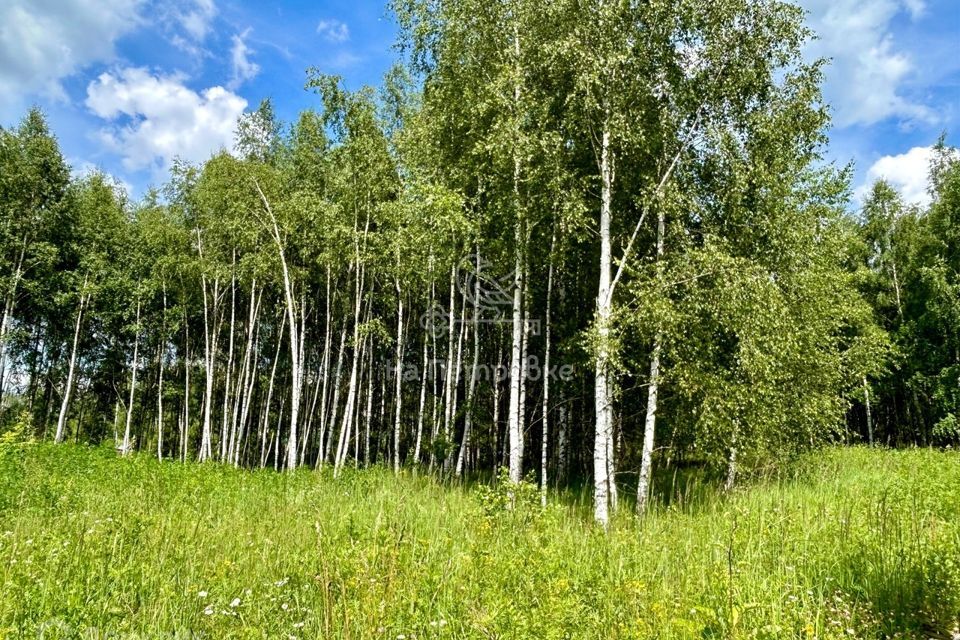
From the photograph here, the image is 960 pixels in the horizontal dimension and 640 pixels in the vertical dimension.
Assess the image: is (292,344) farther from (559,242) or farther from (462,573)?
(462,573)

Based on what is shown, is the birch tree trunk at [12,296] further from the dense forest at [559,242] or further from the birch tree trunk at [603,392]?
the birch tree trunk at [603,392]

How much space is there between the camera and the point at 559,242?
13680mm

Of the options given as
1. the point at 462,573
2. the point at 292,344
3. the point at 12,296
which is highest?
the point at 12,296

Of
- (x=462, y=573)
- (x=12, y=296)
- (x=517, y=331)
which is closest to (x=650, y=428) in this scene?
(x=517, y=331)

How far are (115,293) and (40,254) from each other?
3.96 m

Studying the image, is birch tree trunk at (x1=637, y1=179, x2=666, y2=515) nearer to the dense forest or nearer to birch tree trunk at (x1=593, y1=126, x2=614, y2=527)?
the dense forest

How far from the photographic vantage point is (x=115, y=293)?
90.5 feet

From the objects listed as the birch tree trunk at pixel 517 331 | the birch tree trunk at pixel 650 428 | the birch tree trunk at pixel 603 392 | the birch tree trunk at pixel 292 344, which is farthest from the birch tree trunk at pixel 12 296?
the birch tree trunk at pixel 650 428

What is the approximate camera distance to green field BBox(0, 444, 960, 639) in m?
3.58

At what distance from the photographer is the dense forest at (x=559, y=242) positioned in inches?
424

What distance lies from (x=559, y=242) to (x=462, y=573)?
33.5 ft

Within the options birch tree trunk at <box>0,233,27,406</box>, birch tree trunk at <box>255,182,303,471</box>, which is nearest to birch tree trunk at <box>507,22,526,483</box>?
birch tree trunk at <box>255,182,303,471</box>

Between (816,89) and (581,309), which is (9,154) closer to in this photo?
(581,309)

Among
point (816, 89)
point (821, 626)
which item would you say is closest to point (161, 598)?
point (821, 626)
